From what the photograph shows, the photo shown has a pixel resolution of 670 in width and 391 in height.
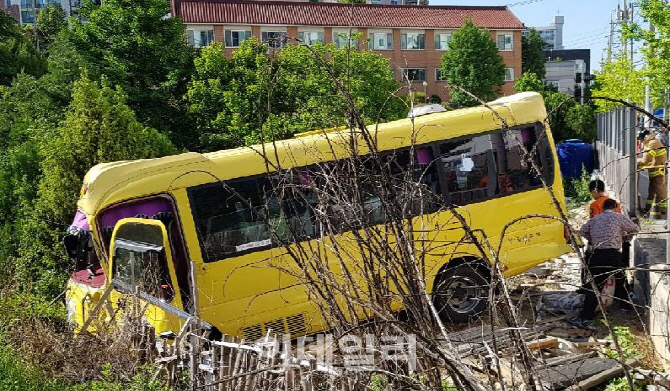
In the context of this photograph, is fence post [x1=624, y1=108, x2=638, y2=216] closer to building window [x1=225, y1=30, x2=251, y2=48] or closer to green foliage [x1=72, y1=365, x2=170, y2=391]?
green foliage [x1=72, y1=365, x2=170, y2=391]

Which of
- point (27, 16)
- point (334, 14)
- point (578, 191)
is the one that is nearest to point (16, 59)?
point (578, 191)

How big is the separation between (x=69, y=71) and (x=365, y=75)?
10.3m

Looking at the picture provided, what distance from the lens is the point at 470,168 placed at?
36.3ft

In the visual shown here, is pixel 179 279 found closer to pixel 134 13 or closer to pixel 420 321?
pixel 420 321

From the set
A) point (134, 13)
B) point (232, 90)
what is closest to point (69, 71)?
point (134, 13)

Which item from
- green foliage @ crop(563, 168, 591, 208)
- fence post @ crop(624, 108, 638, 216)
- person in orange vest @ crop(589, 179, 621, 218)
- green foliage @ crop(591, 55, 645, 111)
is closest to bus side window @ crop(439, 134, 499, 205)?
person in orange vest @ crop(589, 179, 621, 218)

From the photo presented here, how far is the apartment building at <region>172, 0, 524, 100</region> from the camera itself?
165 feet

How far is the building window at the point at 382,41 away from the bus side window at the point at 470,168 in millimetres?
45160

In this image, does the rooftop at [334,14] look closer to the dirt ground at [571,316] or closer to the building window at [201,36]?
the building window at [201,36]

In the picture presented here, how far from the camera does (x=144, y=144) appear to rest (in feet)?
43.9

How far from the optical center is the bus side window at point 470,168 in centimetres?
1094

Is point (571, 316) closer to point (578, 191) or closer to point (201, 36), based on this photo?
point (578, 191)

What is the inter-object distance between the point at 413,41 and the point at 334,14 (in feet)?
23.4

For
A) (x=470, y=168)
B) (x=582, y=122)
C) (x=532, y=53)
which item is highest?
(x=532, y=53)
